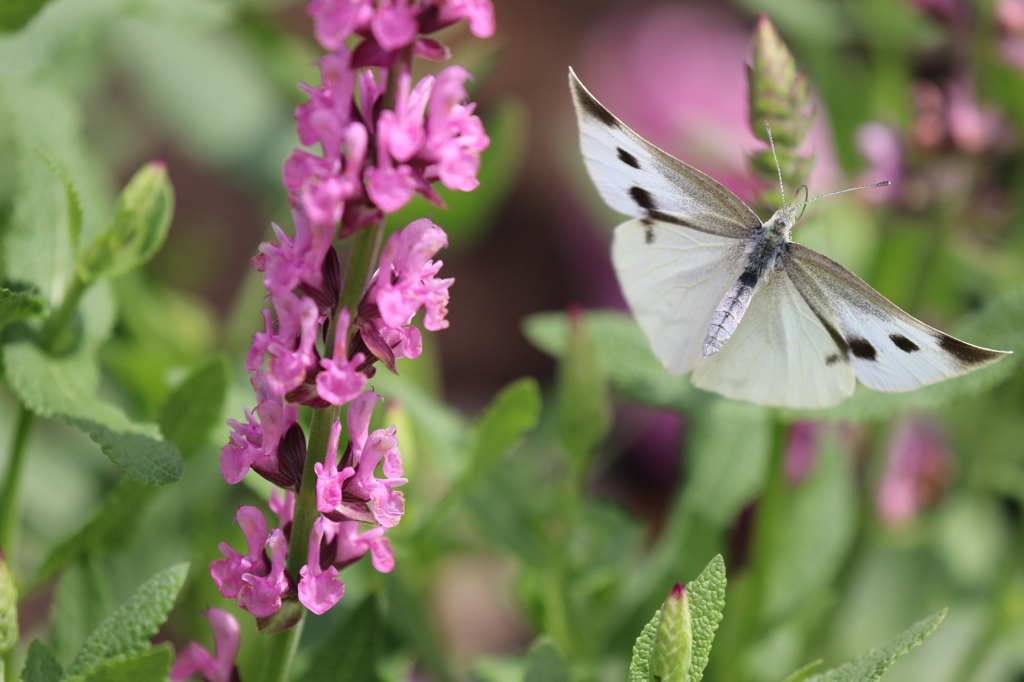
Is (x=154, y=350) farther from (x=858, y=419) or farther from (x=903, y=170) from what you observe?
(x=903, y=170)

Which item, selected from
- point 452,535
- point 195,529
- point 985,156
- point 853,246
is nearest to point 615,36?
point 853,246

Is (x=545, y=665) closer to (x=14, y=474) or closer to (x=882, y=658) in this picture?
(x=882, y=658)

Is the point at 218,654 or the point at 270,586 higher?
the point at 270,586

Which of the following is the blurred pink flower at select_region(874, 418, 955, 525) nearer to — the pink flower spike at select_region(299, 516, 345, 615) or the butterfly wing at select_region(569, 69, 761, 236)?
the butterfly wing at select_region(569, 69, 761, 236)

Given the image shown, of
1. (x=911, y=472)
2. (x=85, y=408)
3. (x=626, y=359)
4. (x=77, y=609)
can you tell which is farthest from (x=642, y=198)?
(x=911, y=472)

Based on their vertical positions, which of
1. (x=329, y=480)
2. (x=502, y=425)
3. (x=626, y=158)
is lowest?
(x=502, y=425)
